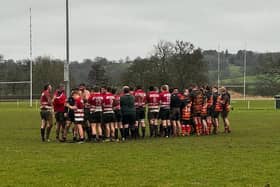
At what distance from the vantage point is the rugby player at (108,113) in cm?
2066

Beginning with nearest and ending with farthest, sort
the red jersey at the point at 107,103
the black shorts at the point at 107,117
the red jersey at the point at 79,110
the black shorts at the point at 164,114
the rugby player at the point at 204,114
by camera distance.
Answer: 1. the red jersey at the point at 79,110
2. the red jersey at the point at 107,103
3. the black shorts at the point at 107,117
4. the black shorts at the point at 164,114
5. the rugby player at the point at 204,114

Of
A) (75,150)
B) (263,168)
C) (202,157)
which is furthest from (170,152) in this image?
(263,168)

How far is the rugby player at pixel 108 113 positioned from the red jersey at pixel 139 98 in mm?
1665

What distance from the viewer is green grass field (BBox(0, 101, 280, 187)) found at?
11180 millimetres

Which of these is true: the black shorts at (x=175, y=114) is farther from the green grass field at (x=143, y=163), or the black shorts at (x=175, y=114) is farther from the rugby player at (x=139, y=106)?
the green grass field at (x=143, y=163)

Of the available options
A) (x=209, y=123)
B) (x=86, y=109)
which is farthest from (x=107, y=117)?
(x=209, y=123)

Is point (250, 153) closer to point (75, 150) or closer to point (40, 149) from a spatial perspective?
point (75, 150)

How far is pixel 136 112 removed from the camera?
73.2 ft

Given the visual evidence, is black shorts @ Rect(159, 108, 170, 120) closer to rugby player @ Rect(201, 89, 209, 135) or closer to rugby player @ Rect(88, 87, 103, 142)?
rugby player @ Rect(201, 89, 209, 135)

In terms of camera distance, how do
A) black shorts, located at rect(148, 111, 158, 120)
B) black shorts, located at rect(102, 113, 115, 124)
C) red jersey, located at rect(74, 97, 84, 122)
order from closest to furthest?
red jersey, located at rect(74, 97, 84, 122) < black shorts, located at rect(102, 113, 115, 124) < black shorts, located at rect(148, 111, 158, 120)

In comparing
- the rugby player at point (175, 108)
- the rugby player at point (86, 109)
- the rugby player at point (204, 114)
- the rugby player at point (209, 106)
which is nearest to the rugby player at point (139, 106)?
the rugby player at point (175, 108)

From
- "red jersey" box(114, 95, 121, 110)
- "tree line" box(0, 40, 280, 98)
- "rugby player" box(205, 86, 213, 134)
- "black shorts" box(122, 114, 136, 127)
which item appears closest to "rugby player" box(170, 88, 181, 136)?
"rugby player" box(205, 86, 213, 134)

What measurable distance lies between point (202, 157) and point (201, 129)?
9.39m

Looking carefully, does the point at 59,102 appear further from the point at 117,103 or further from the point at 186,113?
the point at 186,113
